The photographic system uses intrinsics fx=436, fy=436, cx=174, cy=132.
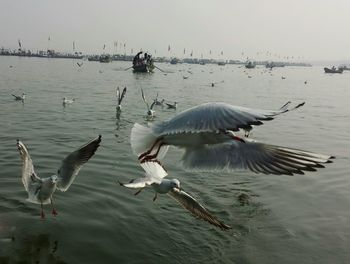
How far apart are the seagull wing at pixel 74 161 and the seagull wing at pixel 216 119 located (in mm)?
2381

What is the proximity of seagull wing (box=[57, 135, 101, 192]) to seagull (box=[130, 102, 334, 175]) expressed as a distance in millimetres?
1891

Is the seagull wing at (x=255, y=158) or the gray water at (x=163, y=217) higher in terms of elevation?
the seagull wing at (x=255, y=158)

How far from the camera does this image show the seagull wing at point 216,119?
4348mm

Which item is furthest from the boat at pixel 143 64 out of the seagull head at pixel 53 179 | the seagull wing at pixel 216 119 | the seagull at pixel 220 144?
the seagull wing at pixel 216 119

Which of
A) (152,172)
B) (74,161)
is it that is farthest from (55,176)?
(152,172)

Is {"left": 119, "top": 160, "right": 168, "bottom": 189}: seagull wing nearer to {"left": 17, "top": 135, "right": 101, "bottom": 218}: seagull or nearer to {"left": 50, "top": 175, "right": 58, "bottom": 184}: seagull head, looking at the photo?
{"left": 17, "top": 135, "right": 101, "bottom": 218}: seagull

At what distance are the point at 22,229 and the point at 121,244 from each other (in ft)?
6.00

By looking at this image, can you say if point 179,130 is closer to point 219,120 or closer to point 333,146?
point 219,120

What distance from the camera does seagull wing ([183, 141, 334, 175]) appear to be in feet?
15.4

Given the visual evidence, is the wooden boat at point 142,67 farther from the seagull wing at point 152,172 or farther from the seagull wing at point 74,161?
the seagull wing at point 152,172

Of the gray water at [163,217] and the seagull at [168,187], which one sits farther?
the gray water at [163,217]

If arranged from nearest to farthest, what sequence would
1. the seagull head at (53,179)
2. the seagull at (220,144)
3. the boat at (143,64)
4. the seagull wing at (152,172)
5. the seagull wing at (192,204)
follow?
the seagull at (220,144), the seagull wing at (152,172), the seagull wing at (192,204), the seagull head at (53,179), the boat at (143,64)

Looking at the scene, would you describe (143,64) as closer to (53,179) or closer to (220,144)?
(53,179)

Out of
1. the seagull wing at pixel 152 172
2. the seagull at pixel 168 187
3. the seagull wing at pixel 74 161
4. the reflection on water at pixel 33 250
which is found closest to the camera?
the seagull wing at pixel 152 172
